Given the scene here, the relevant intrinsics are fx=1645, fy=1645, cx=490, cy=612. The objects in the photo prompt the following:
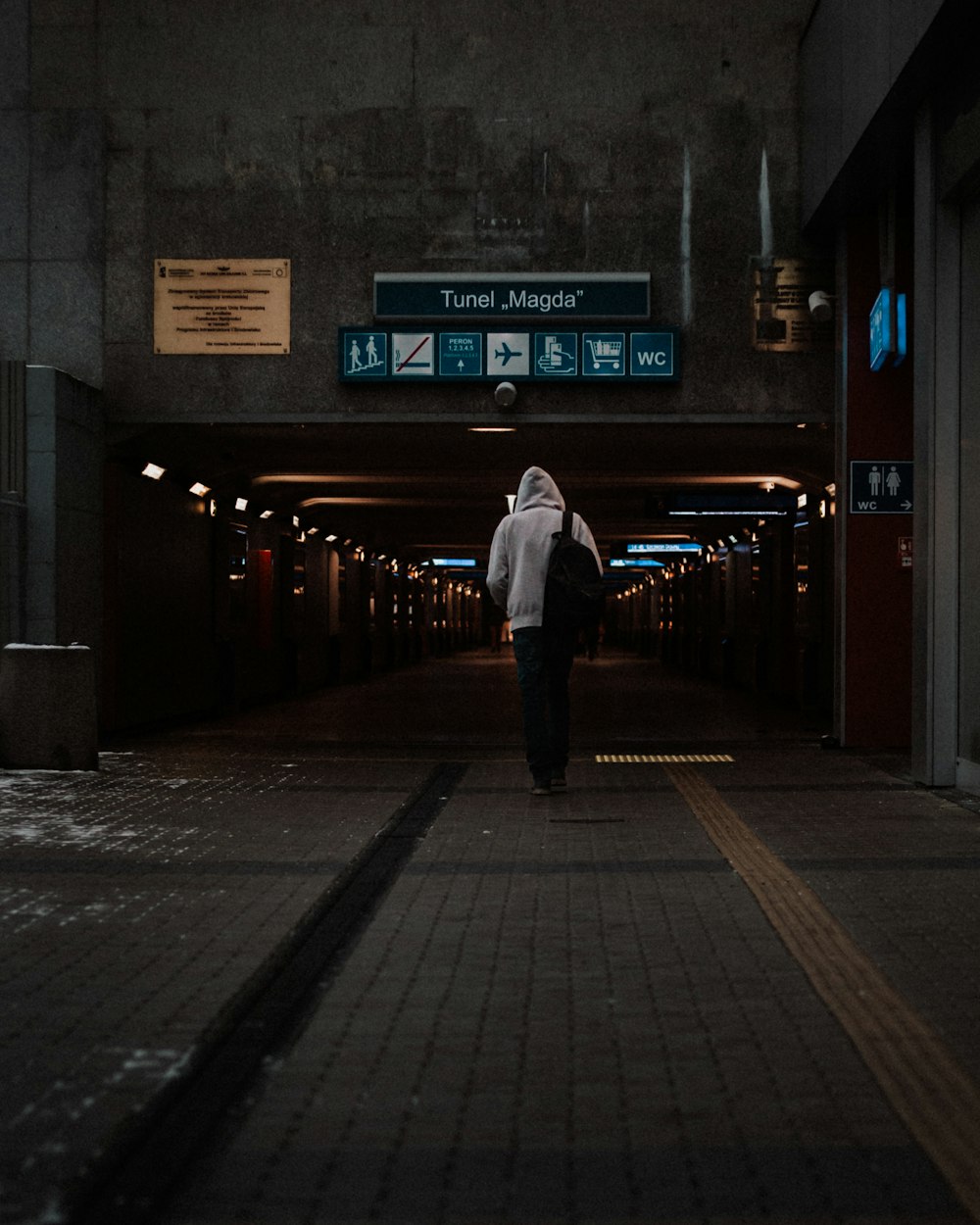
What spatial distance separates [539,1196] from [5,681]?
8424mm

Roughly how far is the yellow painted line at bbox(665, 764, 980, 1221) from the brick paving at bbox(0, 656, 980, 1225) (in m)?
0.05

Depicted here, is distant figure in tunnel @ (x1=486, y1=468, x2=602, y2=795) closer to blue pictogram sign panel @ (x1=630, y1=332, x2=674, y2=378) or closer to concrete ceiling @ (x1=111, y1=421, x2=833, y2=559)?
blue pictogram sign panel @ (x1=630, y1=332, x2=674, y2=378)

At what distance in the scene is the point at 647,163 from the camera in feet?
45.2

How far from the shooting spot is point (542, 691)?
9.56m

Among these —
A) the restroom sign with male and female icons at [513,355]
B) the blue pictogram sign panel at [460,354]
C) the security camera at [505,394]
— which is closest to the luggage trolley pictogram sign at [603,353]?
the restroom sign with male and female icons at [513,355]

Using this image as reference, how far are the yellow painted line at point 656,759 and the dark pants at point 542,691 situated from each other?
7.37 ft

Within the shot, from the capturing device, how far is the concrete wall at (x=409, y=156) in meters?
13.7

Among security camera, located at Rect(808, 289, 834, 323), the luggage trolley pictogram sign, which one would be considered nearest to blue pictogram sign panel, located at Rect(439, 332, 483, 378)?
the luggage trolley pictogram sign

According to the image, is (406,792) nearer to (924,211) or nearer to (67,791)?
(67,791)

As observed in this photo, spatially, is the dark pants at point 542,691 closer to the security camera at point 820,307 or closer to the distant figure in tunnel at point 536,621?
the distant figure in tunnel at point 536,621

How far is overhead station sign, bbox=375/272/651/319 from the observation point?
1365 cm

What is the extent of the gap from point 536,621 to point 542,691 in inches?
16.3

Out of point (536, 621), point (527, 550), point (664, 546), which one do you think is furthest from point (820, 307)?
point (664, 546)

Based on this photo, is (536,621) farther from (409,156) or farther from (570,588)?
(409,156)
